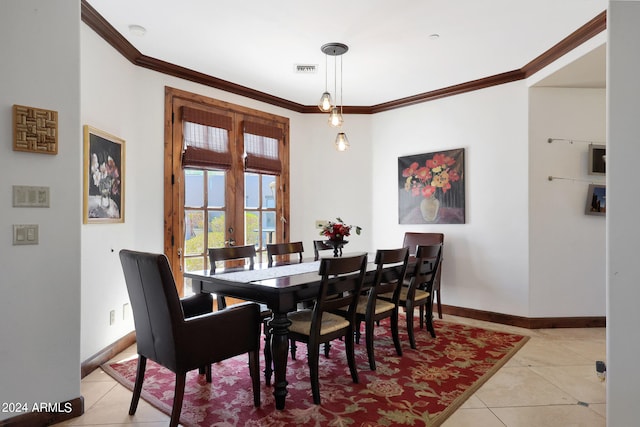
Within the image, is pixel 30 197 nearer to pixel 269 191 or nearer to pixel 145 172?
pixel 145 172

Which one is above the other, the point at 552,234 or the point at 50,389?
the point at 552,234

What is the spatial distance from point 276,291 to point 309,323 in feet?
1.39

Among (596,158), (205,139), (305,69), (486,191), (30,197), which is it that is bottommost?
(30,197)

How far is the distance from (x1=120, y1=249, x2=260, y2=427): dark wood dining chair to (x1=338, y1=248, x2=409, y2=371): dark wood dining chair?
0.92 metres

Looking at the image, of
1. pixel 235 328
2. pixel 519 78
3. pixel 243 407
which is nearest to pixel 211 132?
pixel 235 328

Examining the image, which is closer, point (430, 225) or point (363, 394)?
point (363, 394)

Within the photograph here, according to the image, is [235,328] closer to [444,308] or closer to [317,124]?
[444,308]

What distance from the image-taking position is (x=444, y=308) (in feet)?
15.2

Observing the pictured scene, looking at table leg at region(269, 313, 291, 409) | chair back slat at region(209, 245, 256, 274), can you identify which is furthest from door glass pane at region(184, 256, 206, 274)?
table leg at region(269, 313, 291, 409)

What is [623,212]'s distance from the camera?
1673 mm

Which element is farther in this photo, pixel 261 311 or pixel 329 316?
pixel 261 311

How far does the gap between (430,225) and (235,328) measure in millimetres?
3215

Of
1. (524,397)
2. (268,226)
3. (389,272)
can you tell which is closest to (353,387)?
(389,272)

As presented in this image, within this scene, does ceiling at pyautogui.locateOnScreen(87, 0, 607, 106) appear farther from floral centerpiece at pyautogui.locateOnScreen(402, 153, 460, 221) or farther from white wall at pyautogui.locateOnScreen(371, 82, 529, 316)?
floral centerpiece at pyautogui.locateOnScreen(402, 153, 460, 221)
